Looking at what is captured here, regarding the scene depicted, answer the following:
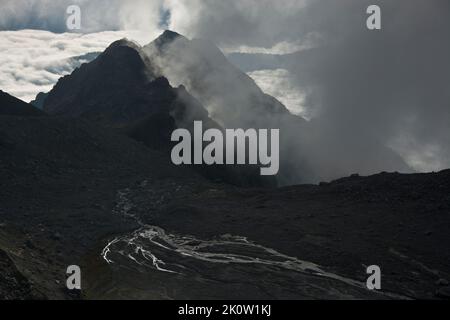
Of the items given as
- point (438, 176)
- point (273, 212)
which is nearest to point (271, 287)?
point (273, 212)

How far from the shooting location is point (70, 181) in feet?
392

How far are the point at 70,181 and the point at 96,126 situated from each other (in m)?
46.9

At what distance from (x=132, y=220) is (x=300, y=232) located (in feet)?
115

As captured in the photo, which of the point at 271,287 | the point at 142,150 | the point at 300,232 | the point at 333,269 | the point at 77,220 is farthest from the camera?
the point at 142,150

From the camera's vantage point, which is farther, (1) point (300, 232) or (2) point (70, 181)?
(2) point (70, 181)

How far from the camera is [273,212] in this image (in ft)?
319

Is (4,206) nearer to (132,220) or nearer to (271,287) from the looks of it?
(132,220)
